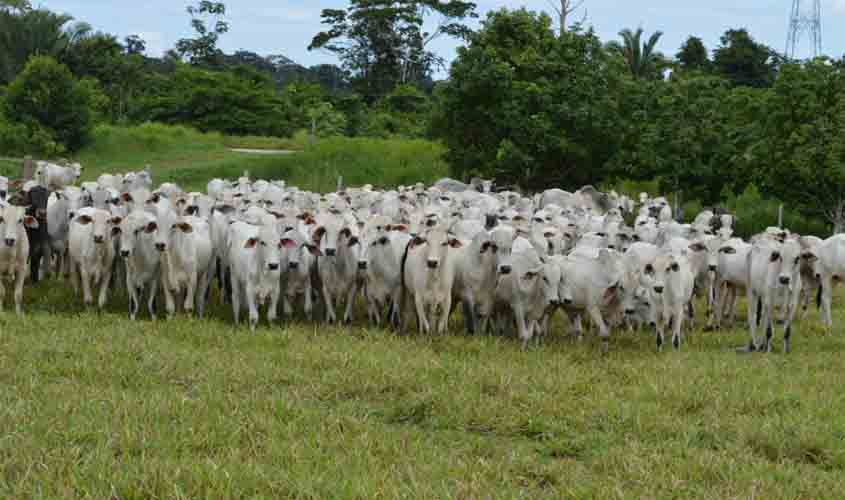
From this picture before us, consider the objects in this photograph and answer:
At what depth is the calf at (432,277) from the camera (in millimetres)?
11961

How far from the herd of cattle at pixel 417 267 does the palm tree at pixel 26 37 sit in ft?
106

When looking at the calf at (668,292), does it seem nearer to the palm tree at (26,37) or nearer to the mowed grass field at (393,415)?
the mowed grass field at (393,415)

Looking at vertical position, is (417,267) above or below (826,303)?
above

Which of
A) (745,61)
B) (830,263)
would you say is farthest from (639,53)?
(830,263)

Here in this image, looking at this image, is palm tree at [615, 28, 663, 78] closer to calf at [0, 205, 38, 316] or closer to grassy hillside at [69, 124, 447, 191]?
grassy hillside at [69, 124, 447, 191]

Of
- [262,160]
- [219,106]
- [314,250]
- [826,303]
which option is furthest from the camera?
[219,106]

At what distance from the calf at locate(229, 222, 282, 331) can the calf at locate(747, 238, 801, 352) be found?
18.9 feet

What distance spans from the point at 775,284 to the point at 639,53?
3173cm

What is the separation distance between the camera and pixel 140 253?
12.7 meters

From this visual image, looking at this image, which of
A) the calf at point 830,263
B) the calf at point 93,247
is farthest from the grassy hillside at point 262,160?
the calf at point 830,263

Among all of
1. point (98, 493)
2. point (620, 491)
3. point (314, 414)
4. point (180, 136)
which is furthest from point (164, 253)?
point (180, 136)

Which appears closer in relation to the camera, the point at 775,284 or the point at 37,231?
the point at 775,284

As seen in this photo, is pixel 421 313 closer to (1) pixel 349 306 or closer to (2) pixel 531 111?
(1) pixel 349 306

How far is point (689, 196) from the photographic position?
84.2ft
